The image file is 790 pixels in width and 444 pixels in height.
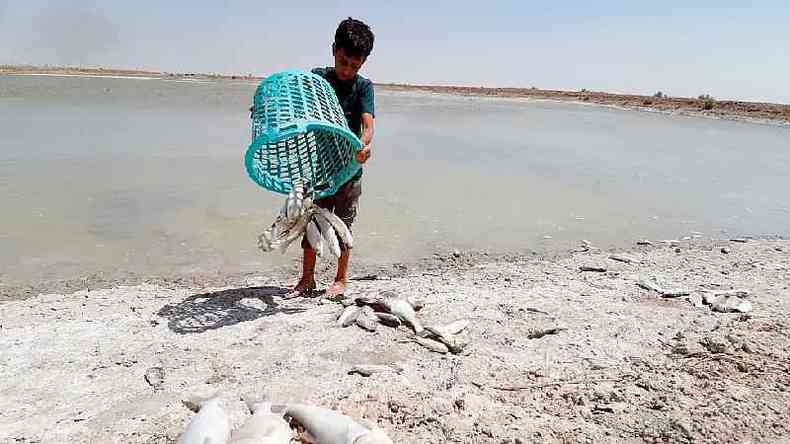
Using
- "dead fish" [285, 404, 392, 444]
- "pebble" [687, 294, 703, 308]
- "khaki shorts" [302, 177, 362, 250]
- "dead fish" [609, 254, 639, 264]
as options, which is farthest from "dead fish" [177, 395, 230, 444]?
"dead fish" [609, 254, 639, 264]

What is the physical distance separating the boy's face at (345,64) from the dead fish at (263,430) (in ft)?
7.77

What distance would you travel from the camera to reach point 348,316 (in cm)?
369

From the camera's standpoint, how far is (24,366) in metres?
3.03

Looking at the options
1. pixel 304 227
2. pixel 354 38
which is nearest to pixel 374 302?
pixel 304 227

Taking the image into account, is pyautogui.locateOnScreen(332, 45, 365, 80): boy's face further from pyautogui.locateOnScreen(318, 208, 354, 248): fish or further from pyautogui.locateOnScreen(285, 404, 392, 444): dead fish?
pyautogui.locateOnScreen(285, 404, 392, 444): dead fish

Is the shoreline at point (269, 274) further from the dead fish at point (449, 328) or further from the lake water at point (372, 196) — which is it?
the dead fish at point (449, 328)

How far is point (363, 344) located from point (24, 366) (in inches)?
71.8

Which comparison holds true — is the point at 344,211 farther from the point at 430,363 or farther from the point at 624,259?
the point at 624,259

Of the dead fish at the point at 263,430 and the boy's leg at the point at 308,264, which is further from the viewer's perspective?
the boy's leg at the point at 308,264

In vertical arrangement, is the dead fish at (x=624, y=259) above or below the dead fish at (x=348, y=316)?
below

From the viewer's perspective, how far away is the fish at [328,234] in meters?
3.96

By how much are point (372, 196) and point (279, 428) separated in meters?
5.81

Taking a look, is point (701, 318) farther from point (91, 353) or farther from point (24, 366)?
point (24, 366)

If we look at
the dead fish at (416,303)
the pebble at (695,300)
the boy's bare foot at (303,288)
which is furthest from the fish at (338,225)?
the pebble at (695,300)
